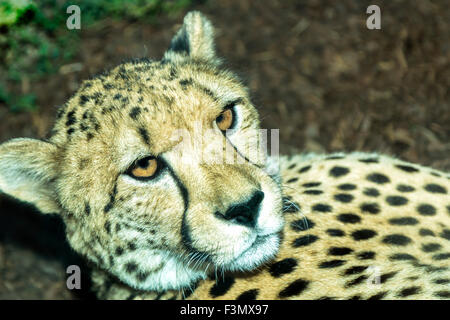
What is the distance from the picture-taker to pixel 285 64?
14.6 feet

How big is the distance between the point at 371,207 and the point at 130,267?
3.80ft

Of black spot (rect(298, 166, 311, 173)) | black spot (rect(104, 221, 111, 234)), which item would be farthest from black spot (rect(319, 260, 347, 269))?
black spot (rect(104, 221, 111, 234))

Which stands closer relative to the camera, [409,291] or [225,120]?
[409,291]

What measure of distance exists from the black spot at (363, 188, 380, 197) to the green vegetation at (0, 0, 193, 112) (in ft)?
8.48

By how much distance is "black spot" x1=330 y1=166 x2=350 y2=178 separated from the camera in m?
2.93

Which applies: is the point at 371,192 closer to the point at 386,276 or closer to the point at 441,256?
the point at 441,256

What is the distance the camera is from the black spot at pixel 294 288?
7.80 ft

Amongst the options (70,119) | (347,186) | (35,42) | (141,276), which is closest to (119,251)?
(141,276)

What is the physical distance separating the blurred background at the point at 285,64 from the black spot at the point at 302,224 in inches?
57.5

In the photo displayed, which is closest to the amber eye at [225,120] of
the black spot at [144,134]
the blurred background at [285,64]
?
the black spot at [144,134]

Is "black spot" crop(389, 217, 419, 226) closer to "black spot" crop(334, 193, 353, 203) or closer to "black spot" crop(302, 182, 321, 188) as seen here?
"black spot" crop(334, 193, 353, 203)

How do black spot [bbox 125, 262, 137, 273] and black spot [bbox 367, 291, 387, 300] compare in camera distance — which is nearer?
black spot [bbox 367, 291, 387, 300]

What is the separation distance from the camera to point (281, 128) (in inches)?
165

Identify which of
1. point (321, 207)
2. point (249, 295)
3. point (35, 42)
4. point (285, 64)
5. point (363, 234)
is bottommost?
point (249, 295)
